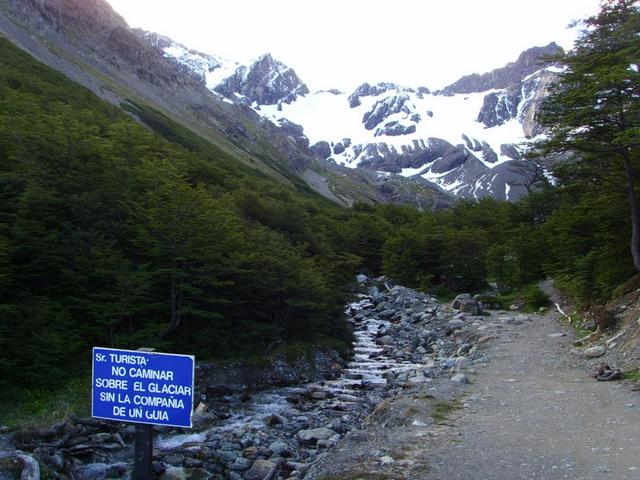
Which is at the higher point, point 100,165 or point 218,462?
point 100,165

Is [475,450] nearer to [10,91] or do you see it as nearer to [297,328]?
[297,328]

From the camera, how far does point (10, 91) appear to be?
40625 mm

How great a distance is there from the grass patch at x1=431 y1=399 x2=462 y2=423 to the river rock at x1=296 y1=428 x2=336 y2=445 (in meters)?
3.17

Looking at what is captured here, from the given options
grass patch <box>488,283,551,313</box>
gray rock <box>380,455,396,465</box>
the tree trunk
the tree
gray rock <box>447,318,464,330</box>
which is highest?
the tree

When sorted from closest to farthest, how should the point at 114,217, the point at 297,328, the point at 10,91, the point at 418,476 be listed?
the point at 418,476, the point at 114,217, the point at 297,328, the point at 10,91

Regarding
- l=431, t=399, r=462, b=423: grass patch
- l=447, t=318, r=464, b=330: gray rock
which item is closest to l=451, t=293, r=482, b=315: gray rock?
l=447, t=318, r=464, b=330: gray rock

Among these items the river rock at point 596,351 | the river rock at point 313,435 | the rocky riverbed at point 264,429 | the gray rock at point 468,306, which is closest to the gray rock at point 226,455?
the rocky riverbed at point 264,429

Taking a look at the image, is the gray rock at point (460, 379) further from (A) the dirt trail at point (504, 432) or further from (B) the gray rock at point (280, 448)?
(B) the gray rock at point (280, 448)

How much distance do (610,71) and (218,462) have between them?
1617 centimetres

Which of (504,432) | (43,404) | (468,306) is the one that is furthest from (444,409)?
(468,306)

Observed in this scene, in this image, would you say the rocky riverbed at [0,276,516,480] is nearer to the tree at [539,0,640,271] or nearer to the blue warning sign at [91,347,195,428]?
the blue warning sign at [91,347,195,428]

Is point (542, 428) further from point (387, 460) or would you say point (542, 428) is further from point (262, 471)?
point (262, 471)

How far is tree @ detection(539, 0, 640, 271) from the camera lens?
16.8 m

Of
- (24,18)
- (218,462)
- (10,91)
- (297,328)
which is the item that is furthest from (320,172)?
(218,462)
